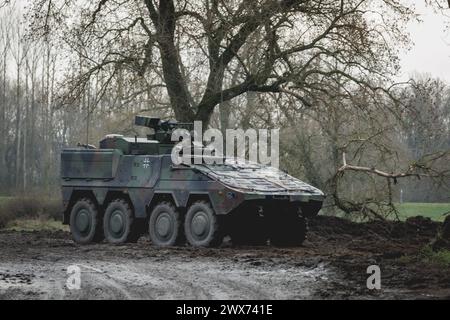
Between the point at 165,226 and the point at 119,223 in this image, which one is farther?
the point at 119,223

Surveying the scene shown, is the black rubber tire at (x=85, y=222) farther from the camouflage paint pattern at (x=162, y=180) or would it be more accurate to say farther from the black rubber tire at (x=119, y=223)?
the black rubber tire at (x=119, y=223)

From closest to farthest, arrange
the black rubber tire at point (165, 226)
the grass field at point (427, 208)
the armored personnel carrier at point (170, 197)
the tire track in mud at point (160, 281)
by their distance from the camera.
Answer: the tire track in mud at point (160, 281) → the armored personnel carrier at point (170, 197) → the black rubber tire at point (165, 226) → the grass field at point (427, 208)

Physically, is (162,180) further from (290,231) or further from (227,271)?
(227,271)

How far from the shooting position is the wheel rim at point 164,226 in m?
17.2

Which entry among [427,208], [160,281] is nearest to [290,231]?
[160,281]

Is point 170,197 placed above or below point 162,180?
below

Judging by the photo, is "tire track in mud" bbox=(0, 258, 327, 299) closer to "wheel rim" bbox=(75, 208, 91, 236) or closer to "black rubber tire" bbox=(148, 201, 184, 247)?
"black rubber tire" bbox=(148, 201, 184, 247)

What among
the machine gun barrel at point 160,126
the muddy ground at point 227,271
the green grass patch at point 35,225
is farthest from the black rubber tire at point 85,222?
the green grass patch at point 35,225

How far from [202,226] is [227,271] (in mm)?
3927

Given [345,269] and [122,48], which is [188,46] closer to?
[122,48]

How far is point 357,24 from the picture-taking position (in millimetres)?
21469

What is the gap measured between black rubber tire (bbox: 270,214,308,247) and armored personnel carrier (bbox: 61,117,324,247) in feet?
0.06

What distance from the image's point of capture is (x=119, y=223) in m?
18.4

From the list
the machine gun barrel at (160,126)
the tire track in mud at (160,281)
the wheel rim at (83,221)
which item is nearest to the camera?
the tire track in mud at (160,281)
